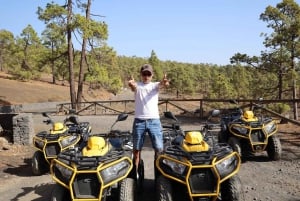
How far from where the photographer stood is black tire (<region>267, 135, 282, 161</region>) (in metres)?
8.49

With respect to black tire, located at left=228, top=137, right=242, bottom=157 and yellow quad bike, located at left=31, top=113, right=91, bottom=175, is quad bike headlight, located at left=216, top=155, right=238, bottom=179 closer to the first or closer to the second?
black tire, located at left=228, top=137, right=242, bottom=157

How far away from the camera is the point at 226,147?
5.39 m

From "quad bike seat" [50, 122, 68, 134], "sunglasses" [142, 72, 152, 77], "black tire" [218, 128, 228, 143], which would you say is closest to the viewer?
"sunglasses" [142, 72, 152, 77]

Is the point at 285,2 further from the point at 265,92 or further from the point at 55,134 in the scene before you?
the point at 55,134

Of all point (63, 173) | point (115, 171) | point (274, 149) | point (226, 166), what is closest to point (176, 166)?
point (226, 166)

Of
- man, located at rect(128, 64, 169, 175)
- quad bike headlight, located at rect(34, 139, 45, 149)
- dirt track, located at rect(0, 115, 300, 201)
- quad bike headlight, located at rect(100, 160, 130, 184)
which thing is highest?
man, located at rect(128, 64, 169, 175)

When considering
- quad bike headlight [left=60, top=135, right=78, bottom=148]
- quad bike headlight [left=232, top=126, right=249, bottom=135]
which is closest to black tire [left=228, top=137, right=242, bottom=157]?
quad bike headlight [left=232, top=126, right=249, bottom=135]

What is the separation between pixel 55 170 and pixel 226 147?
2.45m

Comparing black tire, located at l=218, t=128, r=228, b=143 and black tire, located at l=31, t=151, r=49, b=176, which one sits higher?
black tire, located at l=218, t=128, r=228, b=143

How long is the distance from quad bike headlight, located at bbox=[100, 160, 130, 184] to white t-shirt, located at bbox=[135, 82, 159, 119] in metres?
1.04

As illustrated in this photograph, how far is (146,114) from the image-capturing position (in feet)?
19.7

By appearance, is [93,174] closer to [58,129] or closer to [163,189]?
[163,189]

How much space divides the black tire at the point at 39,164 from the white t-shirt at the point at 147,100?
3.39 metres

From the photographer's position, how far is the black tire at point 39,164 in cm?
827
